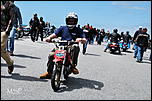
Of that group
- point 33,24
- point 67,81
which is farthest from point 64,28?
point 33,24

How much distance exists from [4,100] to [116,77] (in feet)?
13.3

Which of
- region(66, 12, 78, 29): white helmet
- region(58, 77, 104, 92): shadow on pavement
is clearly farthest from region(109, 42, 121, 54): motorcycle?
region(66, 12, 78, 29): white helmet

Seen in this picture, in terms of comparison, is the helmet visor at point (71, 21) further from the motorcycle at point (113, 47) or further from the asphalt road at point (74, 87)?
the motorcycle at point (113, 47)

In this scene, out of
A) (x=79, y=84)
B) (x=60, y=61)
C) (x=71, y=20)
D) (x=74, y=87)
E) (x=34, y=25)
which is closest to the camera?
(x=60, y=61)

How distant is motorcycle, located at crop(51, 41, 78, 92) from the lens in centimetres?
529

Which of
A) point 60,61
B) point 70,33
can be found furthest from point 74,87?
point 70,33

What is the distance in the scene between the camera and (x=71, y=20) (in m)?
6.02

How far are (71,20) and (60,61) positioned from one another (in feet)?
3.86

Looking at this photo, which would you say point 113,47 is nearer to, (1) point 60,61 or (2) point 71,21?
(2) point 71,21

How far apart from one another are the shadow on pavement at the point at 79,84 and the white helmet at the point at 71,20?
1.39 m

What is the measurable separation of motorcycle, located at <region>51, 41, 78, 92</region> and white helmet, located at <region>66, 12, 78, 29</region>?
1.70 feet

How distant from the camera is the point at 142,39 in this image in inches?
493

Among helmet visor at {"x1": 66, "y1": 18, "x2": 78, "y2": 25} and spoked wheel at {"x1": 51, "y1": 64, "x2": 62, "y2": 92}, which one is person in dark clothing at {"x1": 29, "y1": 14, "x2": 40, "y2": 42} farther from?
spoked wheel at {"x1": 51, "y1": 64, "x2": 62, "y2": 92}

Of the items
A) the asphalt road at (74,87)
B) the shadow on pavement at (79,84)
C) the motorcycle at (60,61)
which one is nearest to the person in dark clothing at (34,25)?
the asphalt road at (74,87)
